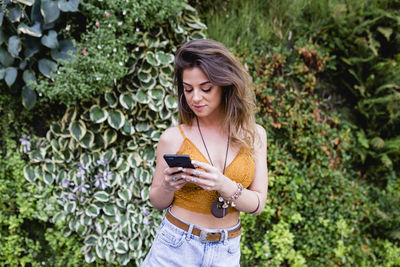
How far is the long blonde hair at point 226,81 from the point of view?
1530mm

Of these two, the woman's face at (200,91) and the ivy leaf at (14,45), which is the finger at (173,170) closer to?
the woman's face at (200,91)

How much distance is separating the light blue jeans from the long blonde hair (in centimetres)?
55

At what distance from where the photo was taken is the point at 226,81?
1.55 meters

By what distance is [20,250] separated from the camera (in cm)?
316

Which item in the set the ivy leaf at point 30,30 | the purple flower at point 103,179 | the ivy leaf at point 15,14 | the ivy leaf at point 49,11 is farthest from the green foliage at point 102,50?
the purple flower at point 103,179

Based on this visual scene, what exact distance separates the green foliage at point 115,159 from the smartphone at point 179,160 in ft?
6.11

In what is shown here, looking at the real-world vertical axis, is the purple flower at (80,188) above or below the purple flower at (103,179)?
below

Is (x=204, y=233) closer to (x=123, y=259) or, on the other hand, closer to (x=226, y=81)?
(x=226, y=81)

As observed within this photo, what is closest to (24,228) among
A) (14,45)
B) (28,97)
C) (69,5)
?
(28,97)

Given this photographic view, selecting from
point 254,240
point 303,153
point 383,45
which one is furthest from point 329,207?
point 383,45

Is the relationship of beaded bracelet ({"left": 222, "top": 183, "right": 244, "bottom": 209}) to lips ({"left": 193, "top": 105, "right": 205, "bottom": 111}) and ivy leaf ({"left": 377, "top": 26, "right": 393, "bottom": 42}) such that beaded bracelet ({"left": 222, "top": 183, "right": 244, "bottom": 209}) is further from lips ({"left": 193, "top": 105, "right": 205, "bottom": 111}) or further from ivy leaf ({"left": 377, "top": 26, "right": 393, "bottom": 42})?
ivy leaf ({"left": 377, "top": 26, "right": 393, "bottom": 42})

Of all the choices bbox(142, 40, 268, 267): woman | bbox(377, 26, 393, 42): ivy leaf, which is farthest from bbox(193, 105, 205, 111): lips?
bbox(377, 26, 393, 42): ivy leaf

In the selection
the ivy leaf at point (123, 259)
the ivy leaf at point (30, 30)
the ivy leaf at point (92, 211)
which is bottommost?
the ivy leaf at point (123, 259)

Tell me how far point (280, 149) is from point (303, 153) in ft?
0.96
